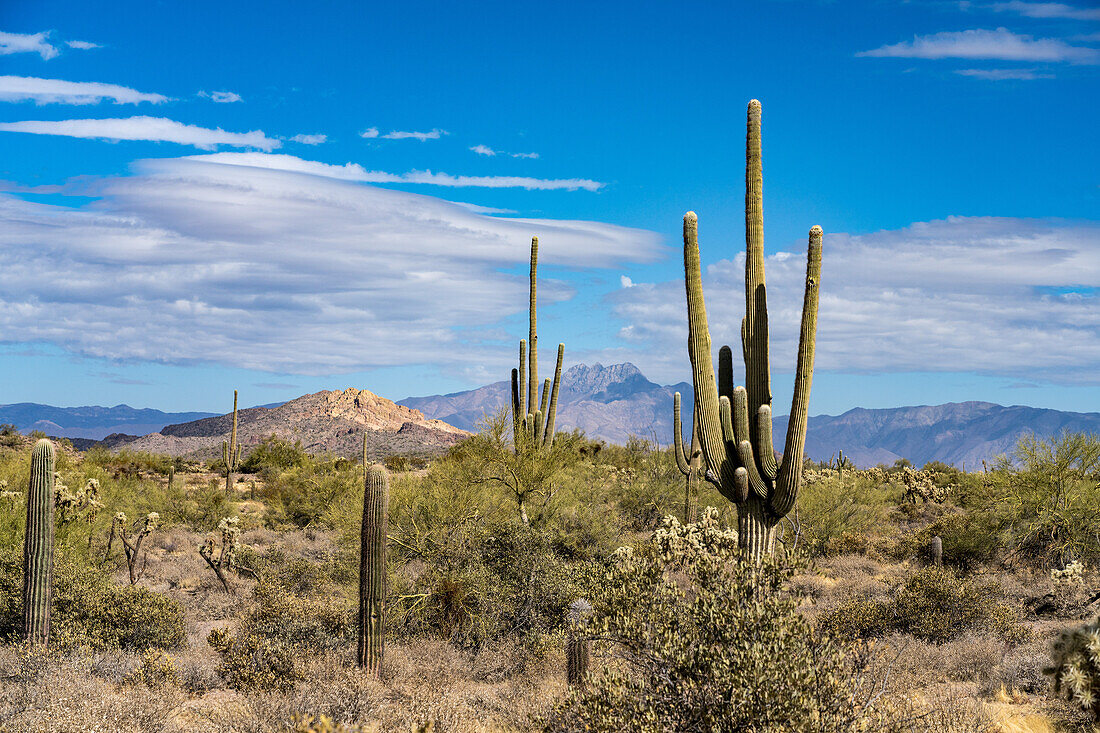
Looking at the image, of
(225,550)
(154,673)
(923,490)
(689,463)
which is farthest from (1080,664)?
(923,490)

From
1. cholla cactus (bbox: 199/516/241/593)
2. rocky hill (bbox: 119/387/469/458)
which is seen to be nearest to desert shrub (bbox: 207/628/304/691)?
cholla cactus (bbox: 199/516/241/593)

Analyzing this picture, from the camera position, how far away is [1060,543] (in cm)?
1631

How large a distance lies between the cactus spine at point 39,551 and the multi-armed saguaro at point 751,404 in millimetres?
8712

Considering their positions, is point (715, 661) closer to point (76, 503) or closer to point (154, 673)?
point (154, 673)

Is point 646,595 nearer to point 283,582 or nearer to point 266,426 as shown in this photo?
point 283,582

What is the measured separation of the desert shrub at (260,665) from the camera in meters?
9.23

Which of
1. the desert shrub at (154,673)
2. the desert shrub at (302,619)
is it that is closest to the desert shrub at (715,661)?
the desert shrub at (302,619)

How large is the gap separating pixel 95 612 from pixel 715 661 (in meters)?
9.69

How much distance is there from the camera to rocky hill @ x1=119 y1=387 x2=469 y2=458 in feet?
264

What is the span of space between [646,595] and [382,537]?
198 inches

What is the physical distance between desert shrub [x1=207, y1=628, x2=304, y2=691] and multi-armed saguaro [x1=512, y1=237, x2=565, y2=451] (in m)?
8.37

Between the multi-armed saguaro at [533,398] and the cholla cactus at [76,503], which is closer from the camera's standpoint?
the cholla cactus at [76,503]

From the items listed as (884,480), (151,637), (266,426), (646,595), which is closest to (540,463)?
(151,637)

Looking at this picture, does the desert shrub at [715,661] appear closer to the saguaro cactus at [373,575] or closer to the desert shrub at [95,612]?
the saguaro cactus at [373,575]
